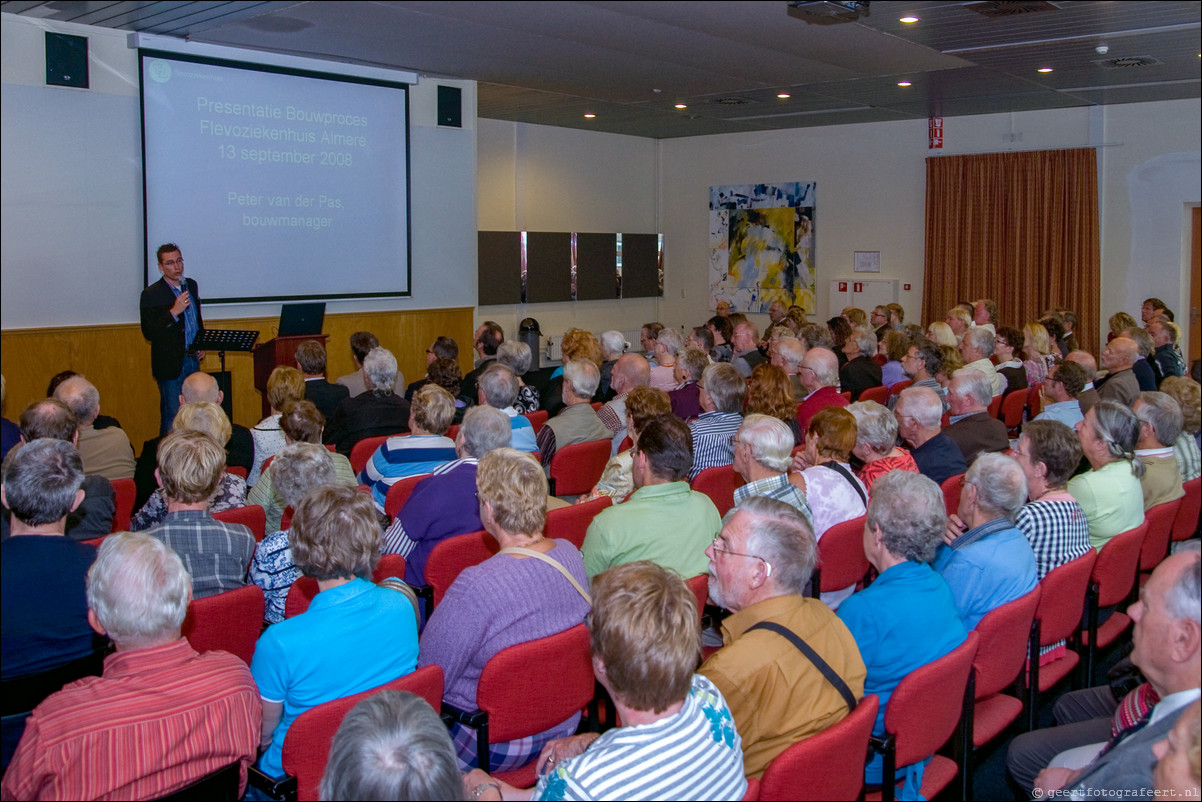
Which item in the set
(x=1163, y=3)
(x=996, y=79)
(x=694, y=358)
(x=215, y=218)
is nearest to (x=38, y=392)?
(x=215, y=218)

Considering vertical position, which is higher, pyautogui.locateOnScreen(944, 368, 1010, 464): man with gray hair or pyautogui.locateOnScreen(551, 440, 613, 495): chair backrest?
pyautogui.locateOnScreen(944, 368, 1010, 464): man with gray hair

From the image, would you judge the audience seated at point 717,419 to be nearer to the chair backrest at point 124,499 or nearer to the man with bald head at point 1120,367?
the chair backrest at point 124,499

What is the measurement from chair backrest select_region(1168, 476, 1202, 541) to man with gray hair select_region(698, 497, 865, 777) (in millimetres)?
2899

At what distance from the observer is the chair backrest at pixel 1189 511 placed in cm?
465

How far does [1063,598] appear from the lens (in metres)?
3.44

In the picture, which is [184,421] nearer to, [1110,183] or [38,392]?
[38,392]

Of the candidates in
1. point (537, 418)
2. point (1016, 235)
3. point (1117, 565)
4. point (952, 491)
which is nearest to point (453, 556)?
point (952, 491)

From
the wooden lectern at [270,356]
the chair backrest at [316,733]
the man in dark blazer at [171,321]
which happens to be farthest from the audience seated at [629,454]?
the wooden lectern at [270,356]

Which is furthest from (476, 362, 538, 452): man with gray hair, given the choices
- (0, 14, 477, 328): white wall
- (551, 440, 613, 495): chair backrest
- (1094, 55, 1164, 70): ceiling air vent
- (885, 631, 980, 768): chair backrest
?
(1094, 55, 1164, 70): ceiling air vent

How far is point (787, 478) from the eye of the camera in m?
3.96

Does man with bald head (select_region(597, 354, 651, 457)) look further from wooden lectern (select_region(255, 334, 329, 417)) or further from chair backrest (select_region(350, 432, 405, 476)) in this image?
wooden lectern (select_region(255, 334, 329, 417))

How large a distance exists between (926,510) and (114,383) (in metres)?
7.06

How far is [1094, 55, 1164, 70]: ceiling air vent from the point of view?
7.36 m

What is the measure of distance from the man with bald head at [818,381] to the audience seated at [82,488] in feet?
12.3
